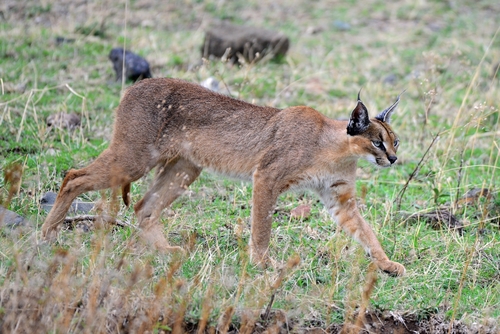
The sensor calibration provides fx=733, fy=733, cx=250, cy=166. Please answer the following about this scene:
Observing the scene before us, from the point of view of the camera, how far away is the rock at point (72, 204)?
621 cm

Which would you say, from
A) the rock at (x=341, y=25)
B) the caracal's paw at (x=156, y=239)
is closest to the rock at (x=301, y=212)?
the caracal's paw at (x=156, y=239)

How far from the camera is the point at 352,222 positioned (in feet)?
19.5

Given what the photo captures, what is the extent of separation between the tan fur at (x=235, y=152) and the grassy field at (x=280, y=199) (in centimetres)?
22

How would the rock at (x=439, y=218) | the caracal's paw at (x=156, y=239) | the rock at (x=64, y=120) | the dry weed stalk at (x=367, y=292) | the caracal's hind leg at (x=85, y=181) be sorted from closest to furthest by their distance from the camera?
the dry weed stalk at (x=367, y=292) → the caracal's paw at (x=156, y=239) → the caracal's hind leg at (x=85, y=181) → the rock at (x=439, y=218) → the rock at (x=64, y=120)

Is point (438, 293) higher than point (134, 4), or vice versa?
point (438, 293)

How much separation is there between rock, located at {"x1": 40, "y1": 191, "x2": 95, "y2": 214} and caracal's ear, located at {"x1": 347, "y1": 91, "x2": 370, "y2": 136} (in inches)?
94.1

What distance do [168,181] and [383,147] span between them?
6.15 ft

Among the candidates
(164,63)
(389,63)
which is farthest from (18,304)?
(389,63)

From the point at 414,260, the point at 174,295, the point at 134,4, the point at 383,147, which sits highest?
the point at 383,147

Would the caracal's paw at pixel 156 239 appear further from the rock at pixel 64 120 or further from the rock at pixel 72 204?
the rock at pixel 64 120

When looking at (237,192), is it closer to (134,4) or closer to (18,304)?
(18,304)

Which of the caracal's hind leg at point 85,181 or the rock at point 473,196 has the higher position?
the caracal's hind leg at point 85,181

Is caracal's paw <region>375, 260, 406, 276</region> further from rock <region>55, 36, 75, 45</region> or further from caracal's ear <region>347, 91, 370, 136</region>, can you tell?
rock <region>55, 36, 75, 45</region>

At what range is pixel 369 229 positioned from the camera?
19.5 ft
